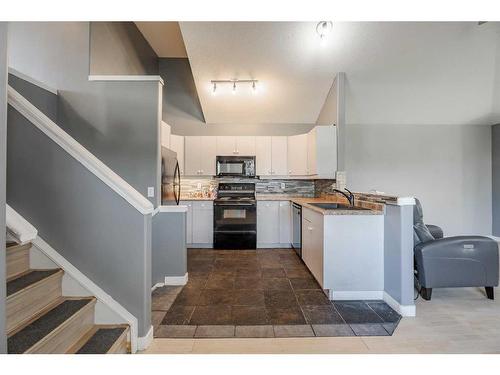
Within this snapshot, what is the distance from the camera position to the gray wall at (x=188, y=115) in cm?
527

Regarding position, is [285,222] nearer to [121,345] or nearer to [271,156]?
[271,156]

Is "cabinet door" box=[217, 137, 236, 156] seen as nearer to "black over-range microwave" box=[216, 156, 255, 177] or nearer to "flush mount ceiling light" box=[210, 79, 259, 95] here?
"black over-range microwave" box=[216, 156, 255, 177]

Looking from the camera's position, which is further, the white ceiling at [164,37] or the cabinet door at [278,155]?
Result: the cabinet door at [278,155]

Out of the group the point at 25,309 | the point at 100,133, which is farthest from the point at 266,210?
the point at 25,309

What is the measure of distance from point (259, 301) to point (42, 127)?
2.34 m

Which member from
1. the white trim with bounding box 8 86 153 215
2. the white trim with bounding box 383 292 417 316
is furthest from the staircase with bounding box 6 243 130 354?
the white trim with bounding box 383 292 417 316

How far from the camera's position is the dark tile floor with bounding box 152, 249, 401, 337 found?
211 cm

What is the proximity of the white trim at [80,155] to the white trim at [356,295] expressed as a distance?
198cm

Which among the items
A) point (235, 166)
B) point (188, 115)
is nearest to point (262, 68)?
point (235, 166)

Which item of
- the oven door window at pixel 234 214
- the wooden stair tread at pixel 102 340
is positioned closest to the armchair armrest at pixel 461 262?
the wooden stair tread at pixel 102 340

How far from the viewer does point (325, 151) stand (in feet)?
13.6

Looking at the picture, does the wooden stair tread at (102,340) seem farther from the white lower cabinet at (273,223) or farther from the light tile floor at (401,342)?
the white lower cabinet at (273,223)

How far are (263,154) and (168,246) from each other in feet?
8.71
